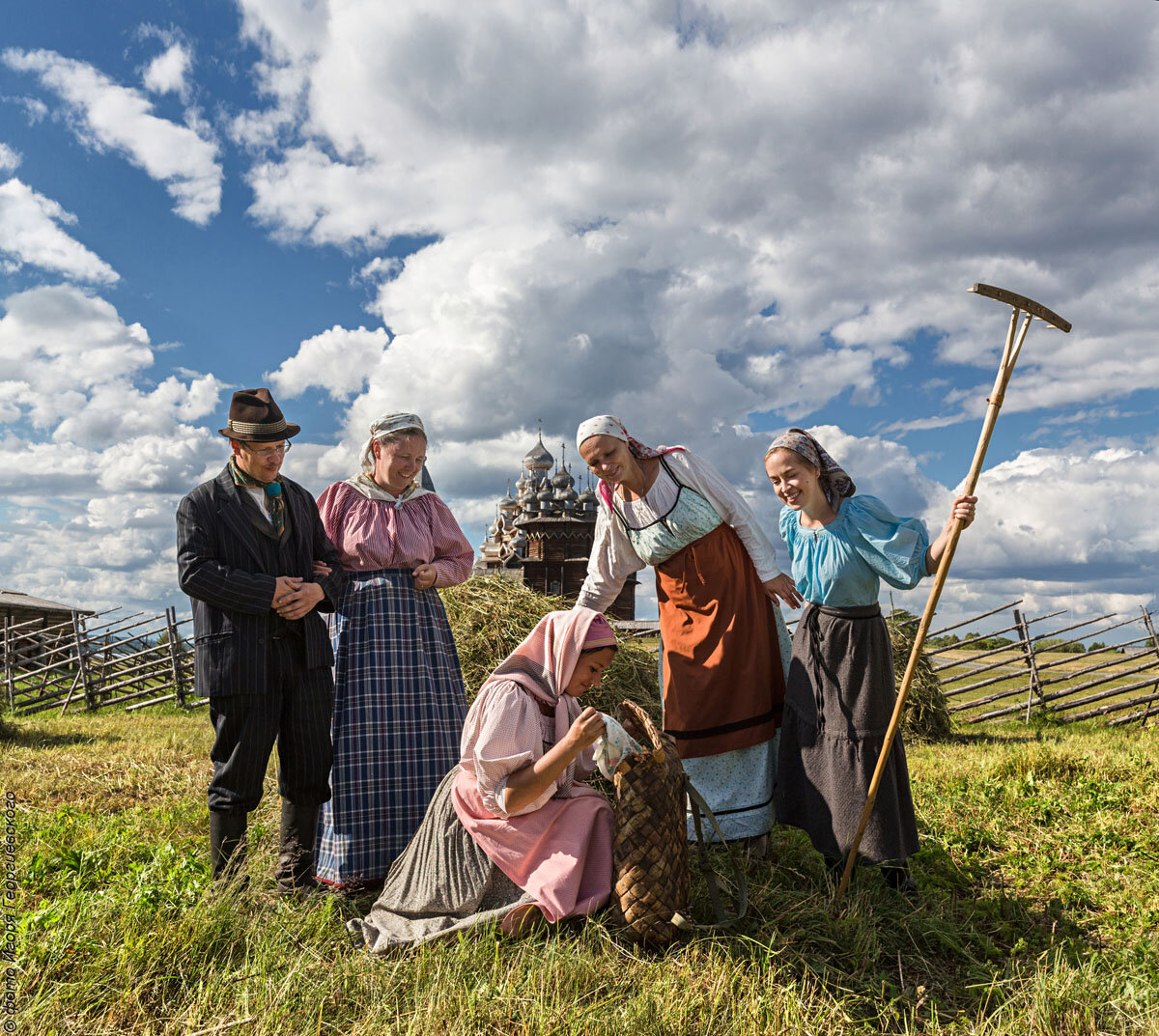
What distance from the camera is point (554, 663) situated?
2865 millimetres

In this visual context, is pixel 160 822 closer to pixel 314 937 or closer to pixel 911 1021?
pixel 314 937

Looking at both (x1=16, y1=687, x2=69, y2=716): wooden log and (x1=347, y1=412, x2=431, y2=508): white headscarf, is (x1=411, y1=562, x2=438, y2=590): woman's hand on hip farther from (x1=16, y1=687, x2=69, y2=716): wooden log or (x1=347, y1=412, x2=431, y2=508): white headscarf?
(x1=16, y1=687, x2=69, y2=716): wooden log

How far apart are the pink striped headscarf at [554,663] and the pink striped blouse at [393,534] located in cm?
96

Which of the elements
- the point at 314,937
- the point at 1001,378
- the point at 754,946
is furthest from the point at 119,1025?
the point at 1001,378

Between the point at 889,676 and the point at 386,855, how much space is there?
2265 mm

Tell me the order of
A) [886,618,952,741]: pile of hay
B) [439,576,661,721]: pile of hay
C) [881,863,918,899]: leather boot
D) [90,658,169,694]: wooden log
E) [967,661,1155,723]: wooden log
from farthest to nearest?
[90,658,169,694]: wooden log
[967,661,1155,723]: wooden log
[886,618,952,741]: pile of hay
[439,576,661,721]: pile of hay
[881,863,918,899]: leather boot

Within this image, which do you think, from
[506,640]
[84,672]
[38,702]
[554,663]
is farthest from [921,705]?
[38,702]

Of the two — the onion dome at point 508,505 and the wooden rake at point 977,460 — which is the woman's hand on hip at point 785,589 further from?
the onion dome at point 508,505

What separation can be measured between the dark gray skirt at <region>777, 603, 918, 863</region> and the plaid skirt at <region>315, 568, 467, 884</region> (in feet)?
5.13

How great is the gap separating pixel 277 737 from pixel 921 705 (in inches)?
284

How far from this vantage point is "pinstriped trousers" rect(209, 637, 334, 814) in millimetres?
3254

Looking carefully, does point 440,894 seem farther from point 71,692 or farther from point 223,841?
point 71,692

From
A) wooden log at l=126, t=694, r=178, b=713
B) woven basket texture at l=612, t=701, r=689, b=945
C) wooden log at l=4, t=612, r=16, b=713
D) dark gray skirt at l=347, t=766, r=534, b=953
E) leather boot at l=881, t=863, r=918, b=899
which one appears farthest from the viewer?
wooden log at l=4, t=612, r=16, b=713

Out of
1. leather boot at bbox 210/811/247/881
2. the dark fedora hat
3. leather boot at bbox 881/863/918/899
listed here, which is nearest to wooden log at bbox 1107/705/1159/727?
leather boot at bbox 881/863/918/899
